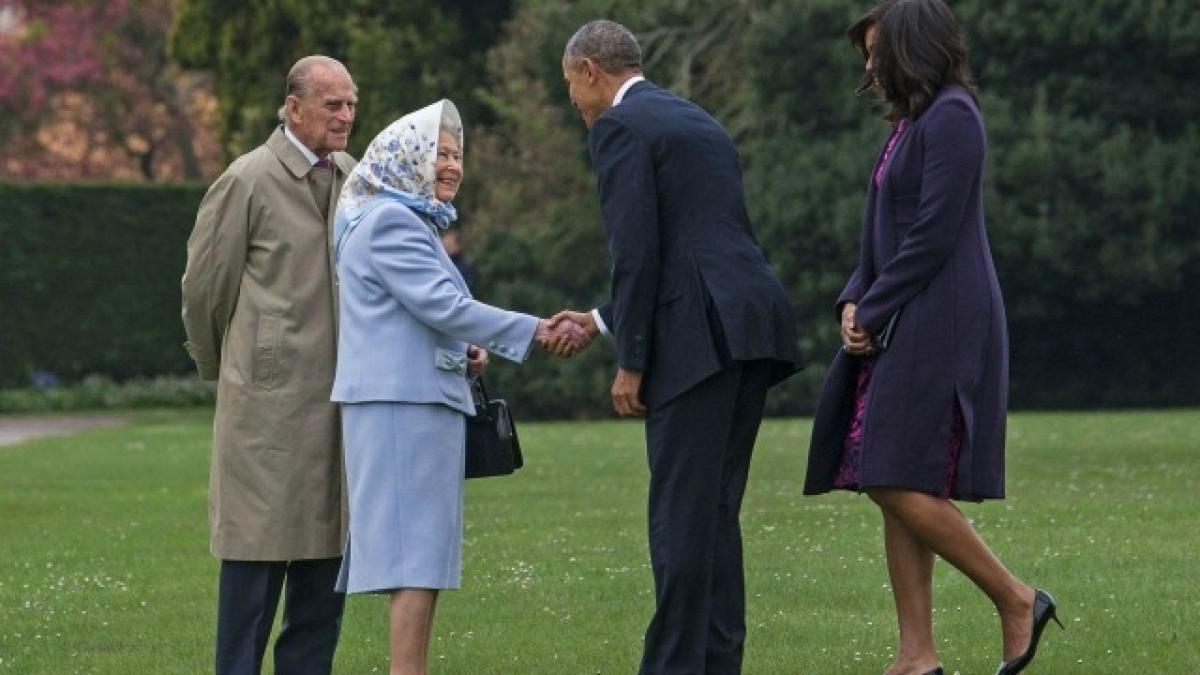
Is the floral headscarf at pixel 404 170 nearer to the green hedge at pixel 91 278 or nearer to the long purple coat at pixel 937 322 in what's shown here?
the long purple coat at pixel 937 322

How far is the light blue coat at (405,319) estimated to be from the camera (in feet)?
21.6

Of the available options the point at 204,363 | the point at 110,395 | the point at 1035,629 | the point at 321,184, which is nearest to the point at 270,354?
the point at 204,363

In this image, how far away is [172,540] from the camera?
12750 millimetres

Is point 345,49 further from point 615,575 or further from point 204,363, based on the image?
point 204,363

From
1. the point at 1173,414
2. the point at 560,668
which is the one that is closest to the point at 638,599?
the point at 560,668

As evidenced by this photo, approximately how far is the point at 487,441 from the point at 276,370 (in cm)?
69

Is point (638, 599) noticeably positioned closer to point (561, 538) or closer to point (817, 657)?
point (817, 657)

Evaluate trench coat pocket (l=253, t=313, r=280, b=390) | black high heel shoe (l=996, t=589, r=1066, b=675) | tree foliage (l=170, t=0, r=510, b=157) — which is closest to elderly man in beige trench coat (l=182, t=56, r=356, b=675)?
trench coat pocket (l=253, t=313, r=280, b=390)

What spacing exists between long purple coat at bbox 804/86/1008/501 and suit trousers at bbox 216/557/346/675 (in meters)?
1.64

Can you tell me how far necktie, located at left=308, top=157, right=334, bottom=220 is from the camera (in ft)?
23.8

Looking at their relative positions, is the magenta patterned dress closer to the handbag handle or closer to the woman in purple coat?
the woman in purple coat

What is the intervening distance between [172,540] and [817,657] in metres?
5.76

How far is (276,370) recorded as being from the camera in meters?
7.05

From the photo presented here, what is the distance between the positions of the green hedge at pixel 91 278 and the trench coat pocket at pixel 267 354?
79.9 feet
